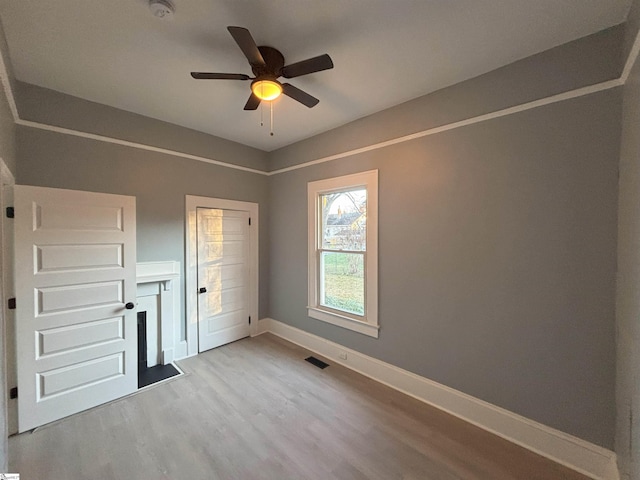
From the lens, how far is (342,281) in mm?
3273

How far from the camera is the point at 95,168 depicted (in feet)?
8.63

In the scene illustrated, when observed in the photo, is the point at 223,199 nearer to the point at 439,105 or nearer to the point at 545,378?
the point at 439,105

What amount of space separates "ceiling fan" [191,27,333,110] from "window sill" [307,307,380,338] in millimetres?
2352

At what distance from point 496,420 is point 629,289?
1.37 meters

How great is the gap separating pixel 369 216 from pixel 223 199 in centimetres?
212

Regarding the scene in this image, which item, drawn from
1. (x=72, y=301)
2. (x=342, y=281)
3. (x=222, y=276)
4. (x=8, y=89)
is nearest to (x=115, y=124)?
(x=8, y=89)

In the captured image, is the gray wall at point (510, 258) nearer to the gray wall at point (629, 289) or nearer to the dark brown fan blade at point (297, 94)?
the gray wall at point (629, 289)

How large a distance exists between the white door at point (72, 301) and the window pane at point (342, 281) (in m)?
2.18

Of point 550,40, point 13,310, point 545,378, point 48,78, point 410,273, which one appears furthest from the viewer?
point 410,273

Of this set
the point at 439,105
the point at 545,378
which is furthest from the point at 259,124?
the point at 545,378

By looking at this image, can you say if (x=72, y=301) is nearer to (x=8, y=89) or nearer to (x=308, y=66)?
(x=8, y=89)

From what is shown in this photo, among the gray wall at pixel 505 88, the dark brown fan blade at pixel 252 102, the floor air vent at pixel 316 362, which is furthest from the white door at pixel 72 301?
the gray wall at pixel 505 88

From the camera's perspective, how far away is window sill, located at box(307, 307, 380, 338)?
2855 mm

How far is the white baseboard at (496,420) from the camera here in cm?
169
